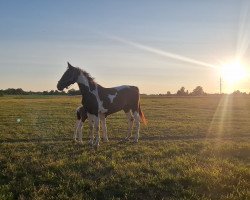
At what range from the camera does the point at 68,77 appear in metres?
17.1

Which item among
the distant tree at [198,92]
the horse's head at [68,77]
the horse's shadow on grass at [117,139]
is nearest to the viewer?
the horse's head at [68,77]

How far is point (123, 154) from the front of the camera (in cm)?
1557

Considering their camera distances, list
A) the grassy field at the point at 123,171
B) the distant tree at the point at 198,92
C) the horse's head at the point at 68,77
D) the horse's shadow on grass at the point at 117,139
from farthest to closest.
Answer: the distant tree at the point at 198,92
the horse's shadow on grass at the point at 117,139
the horse's head at the point at 68,77
the grassy field at the point at 123,171

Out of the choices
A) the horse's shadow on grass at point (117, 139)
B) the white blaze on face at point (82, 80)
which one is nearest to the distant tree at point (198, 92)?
the horse's shadow on grass at point (117, 139)

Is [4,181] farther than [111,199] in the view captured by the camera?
Yes

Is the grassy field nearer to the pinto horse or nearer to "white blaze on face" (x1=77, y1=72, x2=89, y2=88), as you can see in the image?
the pinto horse

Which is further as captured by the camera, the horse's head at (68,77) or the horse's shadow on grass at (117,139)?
the horse's shadow on grass at (117,139)

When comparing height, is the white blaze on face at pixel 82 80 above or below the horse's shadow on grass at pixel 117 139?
above

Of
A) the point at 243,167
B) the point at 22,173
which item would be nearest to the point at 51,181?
the point at 22,173

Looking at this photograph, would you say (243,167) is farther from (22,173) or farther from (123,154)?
(22,173)

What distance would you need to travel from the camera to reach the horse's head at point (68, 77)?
1711cm

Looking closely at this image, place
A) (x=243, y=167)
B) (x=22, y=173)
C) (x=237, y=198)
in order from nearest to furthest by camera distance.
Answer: (x=237, y=198) → (x=22, y=173) → (x=243, y=167)

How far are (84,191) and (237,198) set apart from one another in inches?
161

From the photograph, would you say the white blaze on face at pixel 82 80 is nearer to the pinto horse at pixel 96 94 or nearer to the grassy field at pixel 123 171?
the pinto horse at pixel 96 94
